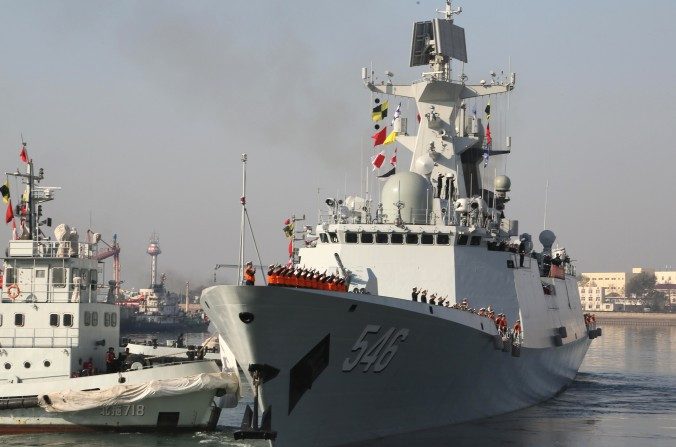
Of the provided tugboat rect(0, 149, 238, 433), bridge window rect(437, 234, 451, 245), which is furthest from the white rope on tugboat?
bridge window rect(437, 234, 451, 245)

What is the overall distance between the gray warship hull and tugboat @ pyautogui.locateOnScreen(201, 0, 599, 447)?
4 cm

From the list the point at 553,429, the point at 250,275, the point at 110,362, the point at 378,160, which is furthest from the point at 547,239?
the point at 250,275

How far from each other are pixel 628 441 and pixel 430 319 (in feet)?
30.9

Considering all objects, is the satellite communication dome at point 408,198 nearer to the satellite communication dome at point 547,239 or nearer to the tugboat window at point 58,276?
the tugboat window at point 58,276

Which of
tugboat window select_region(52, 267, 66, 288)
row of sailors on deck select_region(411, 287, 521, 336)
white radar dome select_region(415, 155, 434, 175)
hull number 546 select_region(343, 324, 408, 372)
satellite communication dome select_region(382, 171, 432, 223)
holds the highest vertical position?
white radar dome select_region(415, 155, 434, 175)

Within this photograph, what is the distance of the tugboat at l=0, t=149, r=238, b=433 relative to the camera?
34.0 m

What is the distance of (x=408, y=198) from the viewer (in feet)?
108

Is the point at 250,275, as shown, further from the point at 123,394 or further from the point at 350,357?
the point at 123,394

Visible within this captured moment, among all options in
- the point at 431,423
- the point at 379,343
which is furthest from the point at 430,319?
the point at 431,423

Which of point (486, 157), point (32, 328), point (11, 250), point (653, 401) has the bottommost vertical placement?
point (653, 401)

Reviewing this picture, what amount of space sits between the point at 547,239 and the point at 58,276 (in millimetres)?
25057

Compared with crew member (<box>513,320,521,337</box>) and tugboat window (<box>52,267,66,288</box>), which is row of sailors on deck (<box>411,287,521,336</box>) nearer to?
crew member (<box>513,320,521,337</box>)

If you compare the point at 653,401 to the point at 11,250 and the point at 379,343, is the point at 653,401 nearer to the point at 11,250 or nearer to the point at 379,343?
the point at 379,343

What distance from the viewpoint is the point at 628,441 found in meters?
32.0
